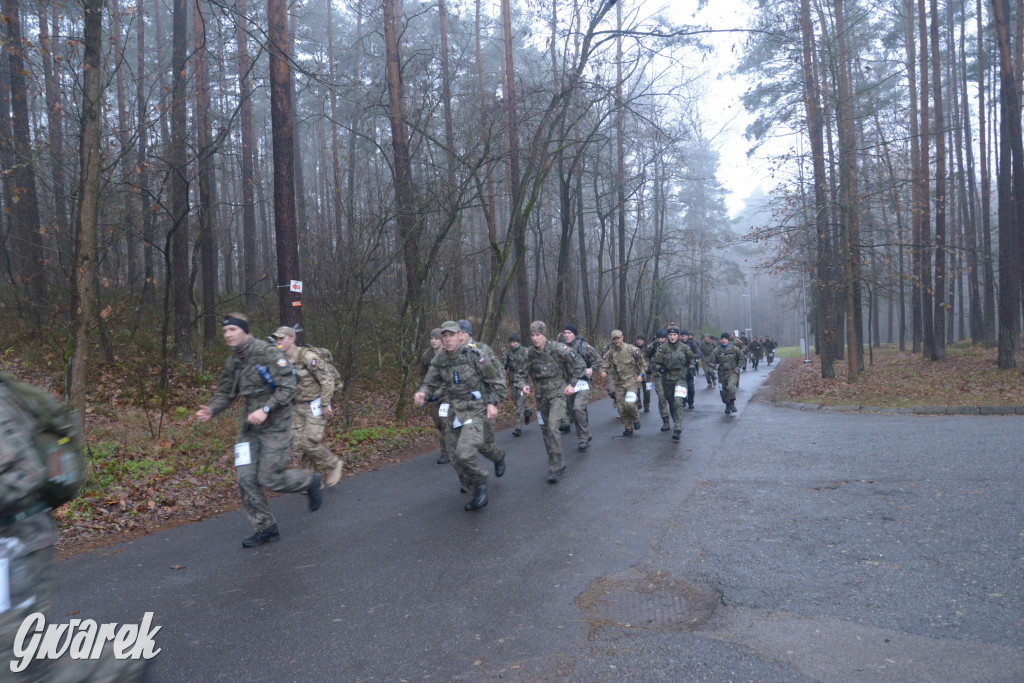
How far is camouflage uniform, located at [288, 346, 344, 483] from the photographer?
8.40 meters

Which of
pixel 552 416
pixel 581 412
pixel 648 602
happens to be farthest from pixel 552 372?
pixel 648 602

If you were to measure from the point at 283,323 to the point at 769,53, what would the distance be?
69.6ft

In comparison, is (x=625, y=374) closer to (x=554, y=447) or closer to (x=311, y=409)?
(x=554, y=447)

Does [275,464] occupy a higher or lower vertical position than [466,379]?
lower

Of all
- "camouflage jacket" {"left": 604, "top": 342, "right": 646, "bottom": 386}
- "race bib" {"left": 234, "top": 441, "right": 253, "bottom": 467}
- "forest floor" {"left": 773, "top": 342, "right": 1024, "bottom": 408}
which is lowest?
"forest floor" {"left": 773, "top": 342, "right": 1024, "bottom": 408}

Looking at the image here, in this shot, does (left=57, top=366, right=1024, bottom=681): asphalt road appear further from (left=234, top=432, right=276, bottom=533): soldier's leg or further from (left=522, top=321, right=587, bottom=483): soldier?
(left=522, top=321, right=587, bottom=483): soldier

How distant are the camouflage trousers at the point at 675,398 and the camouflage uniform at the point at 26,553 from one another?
412 inches

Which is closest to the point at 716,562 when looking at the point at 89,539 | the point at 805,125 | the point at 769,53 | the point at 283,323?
the point at 89,539

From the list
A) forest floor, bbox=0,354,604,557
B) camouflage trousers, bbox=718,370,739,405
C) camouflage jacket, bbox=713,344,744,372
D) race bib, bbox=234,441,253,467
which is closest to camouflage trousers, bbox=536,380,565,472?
forest floor, bbox=0,354,604,557

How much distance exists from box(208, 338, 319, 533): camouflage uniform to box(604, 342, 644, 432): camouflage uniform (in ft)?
24.1

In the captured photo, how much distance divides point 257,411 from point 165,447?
5129mm

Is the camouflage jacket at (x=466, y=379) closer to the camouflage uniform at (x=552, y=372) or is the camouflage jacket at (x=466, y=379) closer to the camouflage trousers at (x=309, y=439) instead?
the camouflage trousers at (x=309, y=439)

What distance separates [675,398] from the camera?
12578 millimetres

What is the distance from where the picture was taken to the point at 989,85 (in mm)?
31797
